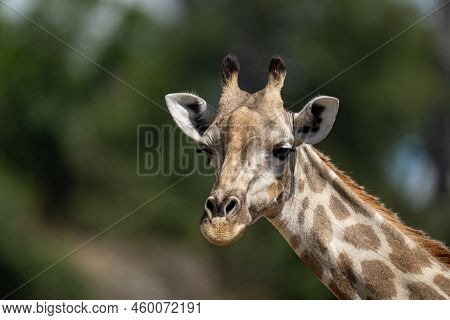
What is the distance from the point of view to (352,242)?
5.77 metres

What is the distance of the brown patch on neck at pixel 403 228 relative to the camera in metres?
5.83

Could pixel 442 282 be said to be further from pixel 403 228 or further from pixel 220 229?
pixel 220 229

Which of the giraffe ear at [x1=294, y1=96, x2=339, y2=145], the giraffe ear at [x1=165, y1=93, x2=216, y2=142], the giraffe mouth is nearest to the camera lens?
the giraffe mouth

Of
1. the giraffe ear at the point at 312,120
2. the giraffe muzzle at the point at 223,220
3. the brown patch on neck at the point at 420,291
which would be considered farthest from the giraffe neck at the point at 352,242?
the giraffe muzzle at the point at 223,220

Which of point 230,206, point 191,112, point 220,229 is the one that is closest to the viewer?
point 220,229

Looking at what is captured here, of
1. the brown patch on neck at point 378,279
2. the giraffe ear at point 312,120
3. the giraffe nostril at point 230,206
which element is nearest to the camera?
the giraffe nostril at point 230,206

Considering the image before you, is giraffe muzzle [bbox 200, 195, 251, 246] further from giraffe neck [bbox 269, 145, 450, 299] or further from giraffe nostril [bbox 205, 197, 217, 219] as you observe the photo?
giraffe neck [bbox 269, 145, 450, 299]

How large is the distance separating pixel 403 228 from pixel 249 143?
3.39 ft

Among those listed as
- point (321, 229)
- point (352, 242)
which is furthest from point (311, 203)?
point (352, 242)

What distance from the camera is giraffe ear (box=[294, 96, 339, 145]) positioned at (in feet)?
19.3

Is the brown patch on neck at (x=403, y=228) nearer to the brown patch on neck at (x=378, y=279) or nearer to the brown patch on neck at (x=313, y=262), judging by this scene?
the brown patch on neck at (x=378, y=279)

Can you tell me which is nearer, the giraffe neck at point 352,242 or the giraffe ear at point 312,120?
the giraffe neck at point 352,242

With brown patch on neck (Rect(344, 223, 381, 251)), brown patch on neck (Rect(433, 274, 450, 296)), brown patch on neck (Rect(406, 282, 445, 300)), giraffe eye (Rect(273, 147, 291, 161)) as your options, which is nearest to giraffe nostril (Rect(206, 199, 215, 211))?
giraffe eye (Rect(273, 147, 291, 161))
